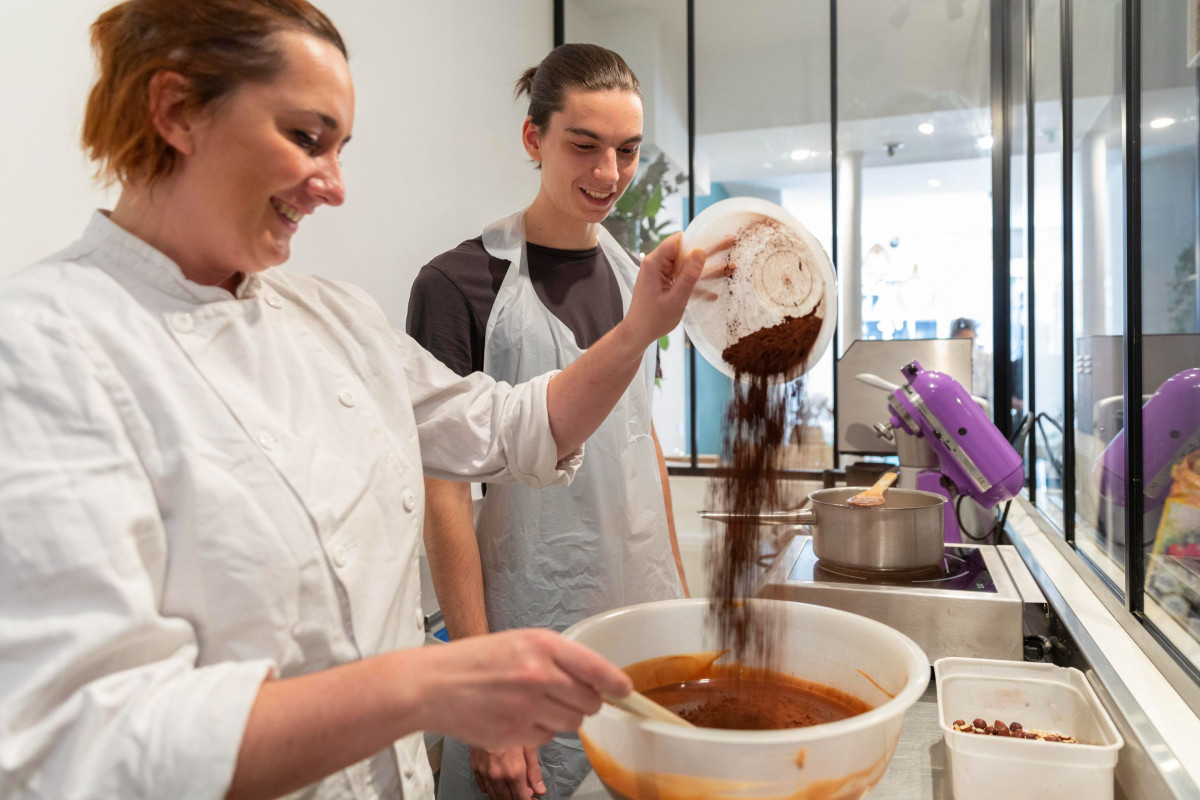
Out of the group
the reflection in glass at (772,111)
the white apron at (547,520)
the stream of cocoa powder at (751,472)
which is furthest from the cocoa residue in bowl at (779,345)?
the reflection in glass at (772,111)

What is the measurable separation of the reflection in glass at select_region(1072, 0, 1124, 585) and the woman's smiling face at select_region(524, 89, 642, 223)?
2.83ft

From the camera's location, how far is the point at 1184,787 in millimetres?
781

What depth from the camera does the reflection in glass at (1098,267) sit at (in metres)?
1.43

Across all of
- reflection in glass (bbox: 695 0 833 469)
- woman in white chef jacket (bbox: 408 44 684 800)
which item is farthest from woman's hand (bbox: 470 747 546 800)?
reflection in glass (bbox: 695 0 833 469)

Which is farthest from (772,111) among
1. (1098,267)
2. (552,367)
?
(552,367)

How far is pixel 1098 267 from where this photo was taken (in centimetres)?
170

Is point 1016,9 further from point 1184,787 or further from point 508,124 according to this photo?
point 1184,787

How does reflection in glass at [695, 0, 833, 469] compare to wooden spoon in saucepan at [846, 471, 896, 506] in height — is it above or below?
above

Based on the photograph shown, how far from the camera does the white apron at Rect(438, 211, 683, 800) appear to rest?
62.3 inches

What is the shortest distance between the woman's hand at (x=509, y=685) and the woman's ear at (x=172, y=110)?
0.53m

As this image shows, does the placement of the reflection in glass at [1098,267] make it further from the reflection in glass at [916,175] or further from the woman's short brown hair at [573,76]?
the reflection in glass at [916,175]

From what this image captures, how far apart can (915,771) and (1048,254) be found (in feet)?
6.14

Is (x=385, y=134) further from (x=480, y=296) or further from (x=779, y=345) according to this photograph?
(x=779, y=345)

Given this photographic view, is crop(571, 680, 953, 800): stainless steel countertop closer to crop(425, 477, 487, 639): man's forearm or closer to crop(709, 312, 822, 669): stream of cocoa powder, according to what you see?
crop(709, 312, 822, 669): stream of cocoa powder
